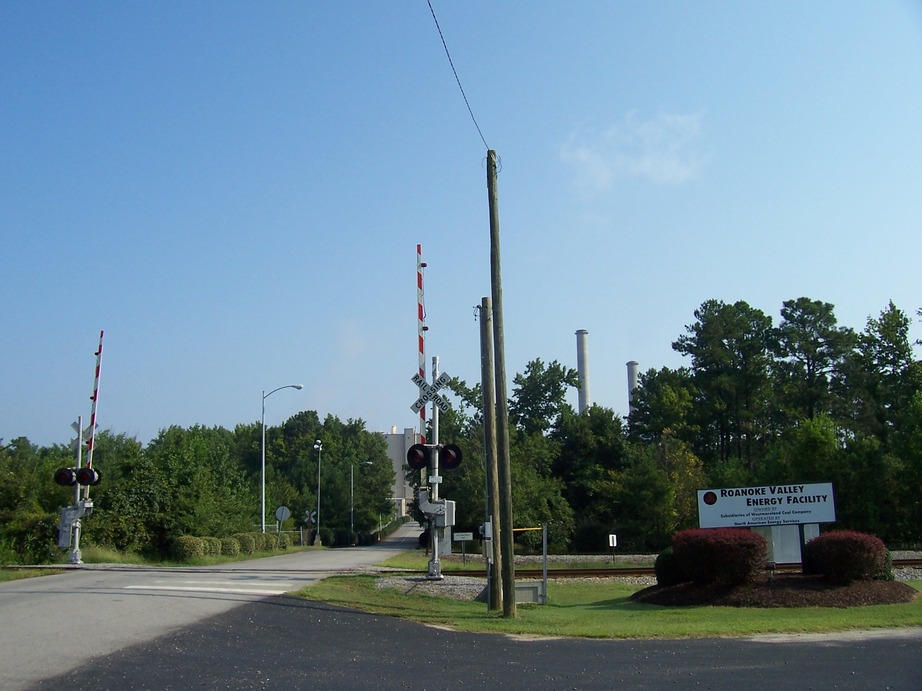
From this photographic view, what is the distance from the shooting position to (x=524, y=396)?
8638cm

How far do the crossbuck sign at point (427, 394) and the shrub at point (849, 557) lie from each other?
29.4 ft

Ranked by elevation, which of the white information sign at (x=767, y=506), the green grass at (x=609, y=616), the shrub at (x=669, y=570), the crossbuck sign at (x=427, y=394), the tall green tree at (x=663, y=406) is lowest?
the green grass at (x=609, y=616)

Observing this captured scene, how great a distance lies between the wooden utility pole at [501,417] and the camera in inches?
617

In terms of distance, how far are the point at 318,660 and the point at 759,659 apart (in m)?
5.52

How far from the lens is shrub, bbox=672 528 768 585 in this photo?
19.1 metres

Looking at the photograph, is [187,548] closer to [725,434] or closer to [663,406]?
[663,406]

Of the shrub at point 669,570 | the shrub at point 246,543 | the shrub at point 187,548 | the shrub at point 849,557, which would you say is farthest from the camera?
the shrub at point 246,543

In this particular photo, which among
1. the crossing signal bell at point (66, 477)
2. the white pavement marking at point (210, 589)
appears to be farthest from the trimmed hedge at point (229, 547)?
the white pavement marking at point (210, 589)

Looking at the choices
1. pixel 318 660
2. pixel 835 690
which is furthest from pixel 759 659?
pixel 318 660

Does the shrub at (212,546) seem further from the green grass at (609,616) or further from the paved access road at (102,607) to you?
the green grass at (609,616)

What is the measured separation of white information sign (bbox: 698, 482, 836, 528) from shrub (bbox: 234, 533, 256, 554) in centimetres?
2195

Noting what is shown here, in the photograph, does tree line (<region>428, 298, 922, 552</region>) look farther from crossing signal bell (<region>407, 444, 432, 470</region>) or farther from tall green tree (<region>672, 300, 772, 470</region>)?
crossing signal bell (<region>407, 444, 432, 470</region>)

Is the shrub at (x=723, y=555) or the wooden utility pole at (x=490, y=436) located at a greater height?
the wooden utility pole at (x=490, y=436)

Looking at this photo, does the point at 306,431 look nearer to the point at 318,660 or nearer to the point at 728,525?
the point at 728,525
